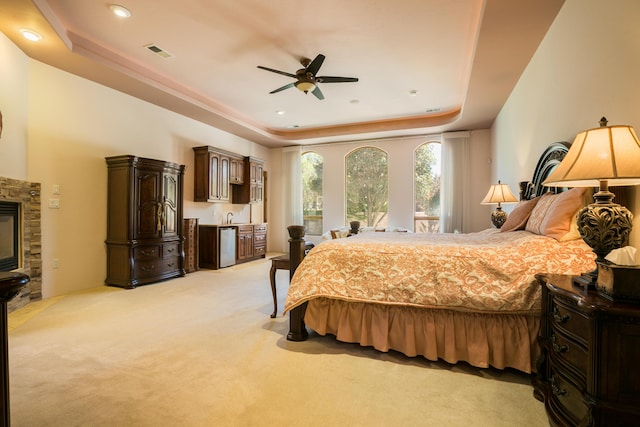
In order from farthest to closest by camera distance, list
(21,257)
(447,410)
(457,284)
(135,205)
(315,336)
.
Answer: (135,205)
(21,257)
(315,336)
(457,284)
(447,410)

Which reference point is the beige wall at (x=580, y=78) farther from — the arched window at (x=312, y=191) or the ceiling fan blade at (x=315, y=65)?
the arched window at (x=312, y=191)

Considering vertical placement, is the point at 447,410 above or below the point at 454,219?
below

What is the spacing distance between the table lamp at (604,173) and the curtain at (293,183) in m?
6.73

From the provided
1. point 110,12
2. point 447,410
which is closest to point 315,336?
point 447,410

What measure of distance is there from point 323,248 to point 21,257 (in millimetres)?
3488

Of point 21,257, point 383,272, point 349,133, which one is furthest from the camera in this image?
point 349,133

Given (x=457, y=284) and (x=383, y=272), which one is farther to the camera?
(x=383, y=272)

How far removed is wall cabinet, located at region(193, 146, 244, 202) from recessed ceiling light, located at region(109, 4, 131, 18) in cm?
276

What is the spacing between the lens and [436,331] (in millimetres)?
2123

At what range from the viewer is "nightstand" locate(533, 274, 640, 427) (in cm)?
109

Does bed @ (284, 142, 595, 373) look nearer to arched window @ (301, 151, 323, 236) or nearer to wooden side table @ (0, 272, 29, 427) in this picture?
wooden side table @ (0, 272, 29, 427)

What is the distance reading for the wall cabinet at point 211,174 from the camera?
227 inches

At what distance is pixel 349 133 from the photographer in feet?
22.7

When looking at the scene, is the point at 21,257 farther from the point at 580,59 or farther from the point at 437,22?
the point at 580,59
